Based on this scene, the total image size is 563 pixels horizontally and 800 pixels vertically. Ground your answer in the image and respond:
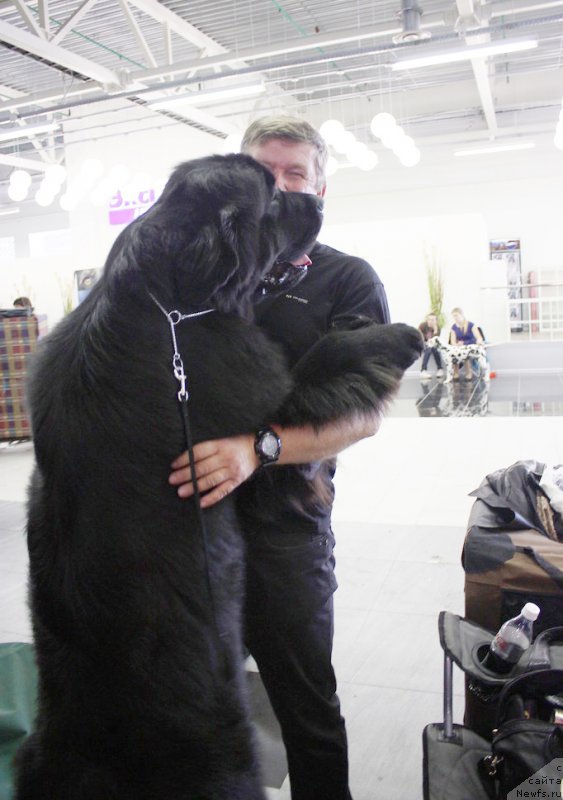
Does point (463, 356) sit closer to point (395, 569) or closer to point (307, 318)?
point (395, 569)

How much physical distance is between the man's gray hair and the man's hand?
2.33ft

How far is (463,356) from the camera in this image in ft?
35.1

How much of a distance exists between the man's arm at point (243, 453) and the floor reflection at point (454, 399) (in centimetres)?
673

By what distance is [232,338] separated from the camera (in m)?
1.10

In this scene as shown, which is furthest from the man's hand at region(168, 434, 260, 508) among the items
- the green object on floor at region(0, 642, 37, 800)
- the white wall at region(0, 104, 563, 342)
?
the white wall at region(0, 104, 563, 342)

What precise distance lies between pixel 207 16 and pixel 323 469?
8.53 m

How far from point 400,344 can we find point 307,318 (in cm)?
23

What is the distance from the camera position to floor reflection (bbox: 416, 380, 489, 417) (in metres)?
7.95

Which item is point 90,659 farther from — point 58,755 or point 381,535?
point 381,535

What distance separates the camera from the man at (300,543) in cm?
138

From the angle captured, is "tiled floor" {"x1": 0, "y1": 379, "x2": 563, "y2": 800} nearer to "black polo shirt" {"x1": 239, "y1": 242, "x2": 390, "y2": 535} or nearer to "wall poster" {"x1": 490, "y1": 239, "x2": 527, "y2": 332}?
"black polo shirt" {"x1": 239, "y1": 242, "x2": 390, "y2": 535}

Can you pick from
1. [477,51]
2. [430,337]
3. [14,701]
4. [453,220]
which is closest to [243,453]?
[14,701]

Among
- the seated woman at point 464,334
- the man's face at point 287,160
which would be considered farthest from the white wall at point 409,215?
the man's face at point 287,160

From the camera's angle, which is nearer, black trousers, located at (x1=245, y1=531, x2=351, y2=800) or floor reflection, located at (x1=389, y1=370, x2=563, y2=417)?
black trousers, located at (x1=245, y1=531, x2=351, y2=800)
